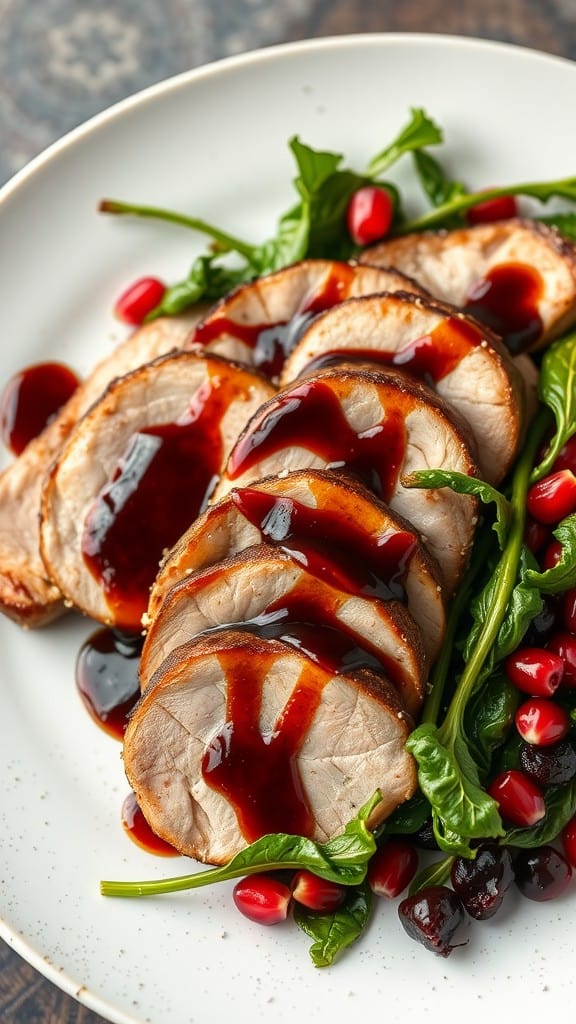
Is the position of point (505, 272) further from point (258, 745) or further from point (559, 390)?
point (258, 745)

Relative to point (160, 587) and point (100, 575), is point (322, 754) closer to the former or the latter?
point (160, 587)

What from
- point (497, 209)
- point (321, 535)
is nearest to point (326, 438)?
point (321, 535)

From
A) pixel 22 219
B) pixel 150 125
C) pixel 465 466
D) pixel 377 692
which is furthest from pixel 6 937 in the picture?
pixel 150 125

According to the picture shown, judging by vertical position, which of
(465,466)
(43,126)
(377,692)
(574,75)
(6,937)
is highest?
(43,126)

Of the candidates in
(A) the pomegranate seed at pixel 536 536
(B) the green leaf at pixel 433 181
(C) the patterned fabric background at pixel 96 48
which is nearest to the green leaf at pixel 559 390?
(A) the pomegranate seed at pixel 536 536

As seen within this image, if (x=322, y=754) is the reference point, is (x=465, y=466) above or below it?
above

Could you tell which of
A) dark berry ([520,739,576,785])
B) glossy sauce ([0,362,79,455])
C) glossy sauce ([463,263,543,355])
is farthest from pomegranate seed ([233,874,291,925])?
glossy sauce ([463,263,543,355])
